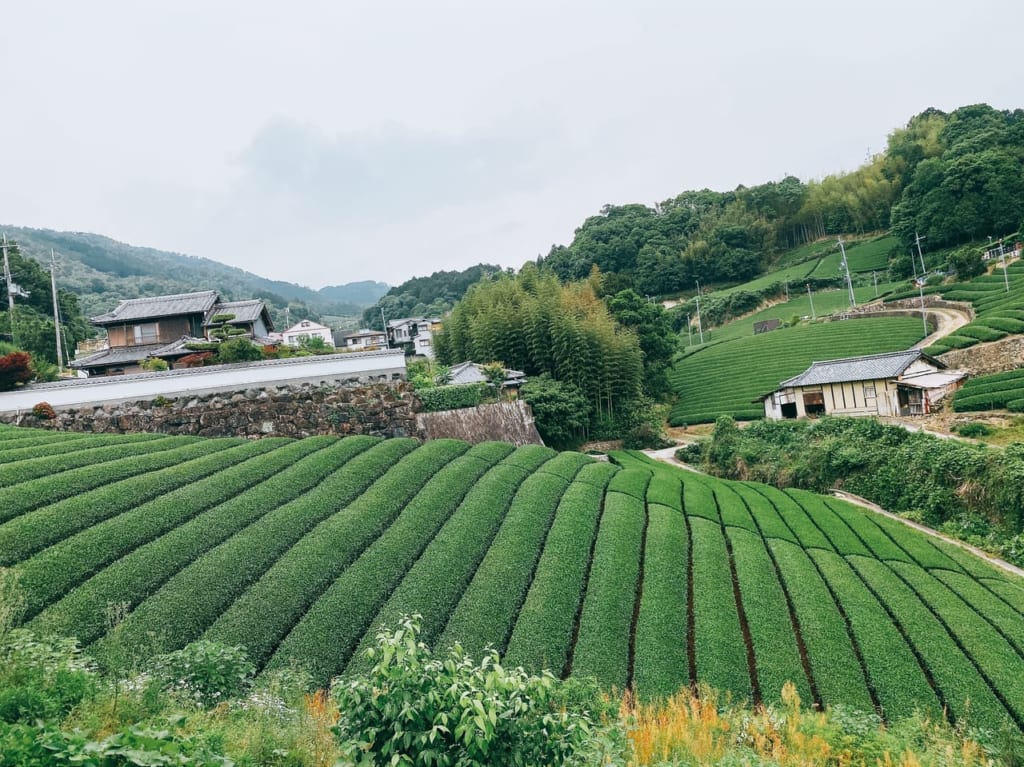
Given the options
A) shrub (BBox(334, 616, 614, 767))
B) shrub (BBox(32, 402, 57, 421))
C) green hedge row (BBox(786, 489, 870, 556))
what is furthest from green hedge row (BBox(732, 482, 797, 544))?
shrub (BBox(32, 402, 57, 421))

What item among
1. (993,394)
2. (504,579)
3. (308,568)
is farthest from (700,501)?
(993,394)

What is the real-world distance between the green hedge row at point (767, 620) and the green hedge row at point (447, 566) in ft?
16.3

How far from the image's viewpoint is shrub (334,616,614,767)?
3802mm

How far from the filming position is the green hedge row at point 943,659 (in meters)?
8.01

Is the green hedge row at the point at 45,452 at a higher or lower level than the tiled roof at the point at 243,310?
lower

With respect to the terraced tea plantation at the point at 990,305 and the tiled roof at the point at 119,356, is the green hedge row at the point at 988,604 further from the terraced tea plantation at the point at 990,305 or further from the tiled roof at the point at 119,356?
the tiled roof at the point at 119,356

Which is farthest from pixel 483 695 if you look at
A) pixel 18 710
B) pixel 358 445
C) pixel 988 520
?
pixel 988 520

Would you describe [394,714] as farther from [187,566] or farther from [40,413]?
[40,413]

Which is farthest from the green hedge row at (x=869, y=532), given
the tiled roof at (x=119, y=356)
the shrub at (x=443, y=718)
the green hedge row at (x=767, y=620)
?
the tiled roof at (x=119, y=356)

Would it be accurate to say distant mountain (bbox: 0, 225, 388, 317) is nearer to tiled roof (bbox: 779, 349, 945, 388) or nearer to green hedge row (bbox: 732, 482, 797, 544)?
tiled roof (bbox: 779, 349, 945, 388)

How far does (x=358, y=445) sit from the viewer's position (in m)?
15.9

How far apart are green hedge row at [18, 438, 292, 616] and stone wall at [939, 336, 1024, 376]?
3376 centimetres

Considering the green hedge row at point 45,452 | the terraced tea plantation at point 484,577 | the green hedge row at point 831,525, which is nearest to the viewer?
the terraced tea plantation at point 484,577

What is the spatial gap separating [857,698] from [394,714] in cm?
764
